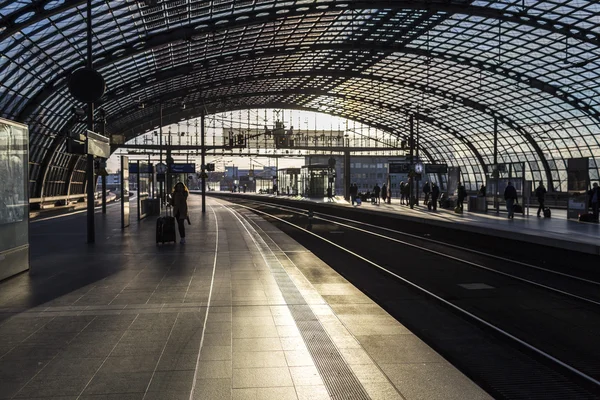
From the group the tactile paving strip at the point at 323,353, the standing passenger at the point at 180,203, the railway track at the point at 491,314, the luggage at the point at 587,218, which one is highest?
the standing passenger at the point at 180,203

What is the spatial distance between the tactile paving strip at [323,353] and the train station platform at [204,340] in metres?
0.02

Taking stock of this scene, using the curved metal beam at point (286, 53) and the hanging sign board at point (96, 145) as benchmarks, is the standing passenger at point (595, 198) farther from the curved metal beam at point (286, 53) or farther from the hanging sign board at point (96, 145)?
the curved metal beam at point (286, 53)

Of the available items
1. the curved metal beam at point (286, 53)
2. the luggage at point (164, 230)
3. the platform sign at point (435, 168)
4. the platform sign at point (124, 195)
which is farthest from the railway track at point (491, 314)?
the curved metal beam at point (286, 53)

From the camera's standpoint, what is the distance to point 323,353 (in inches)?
229

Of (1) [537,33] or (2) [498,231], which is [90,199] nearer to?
(2) [498,231]

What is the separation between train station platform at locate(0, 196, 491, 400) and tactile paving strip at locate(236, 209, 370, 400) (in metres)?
0.02

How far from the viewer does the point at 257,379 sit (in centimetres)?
498

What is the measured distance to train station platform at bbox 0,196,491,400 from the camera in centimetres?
480

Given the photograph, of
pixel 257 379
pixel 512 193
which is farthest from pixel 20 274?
pixel 512 193

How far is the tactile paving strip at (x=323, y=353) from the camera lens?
4.77 meters

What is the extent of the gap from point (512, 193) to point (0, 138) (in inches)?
968

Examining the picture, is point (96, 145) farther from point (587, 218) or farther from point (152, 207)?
point (587, 218)

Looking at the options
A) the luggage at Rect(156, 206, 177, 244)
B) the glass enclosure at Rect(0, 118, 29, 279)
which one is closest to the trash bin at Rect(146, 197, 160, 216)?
the luggage at Rect(156, 206, 177, 244)

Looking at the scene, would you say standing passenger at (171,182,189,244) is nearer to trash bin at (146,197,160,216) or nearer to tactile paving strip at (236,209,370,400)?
tactile paving strip at (236,209,370,400)
